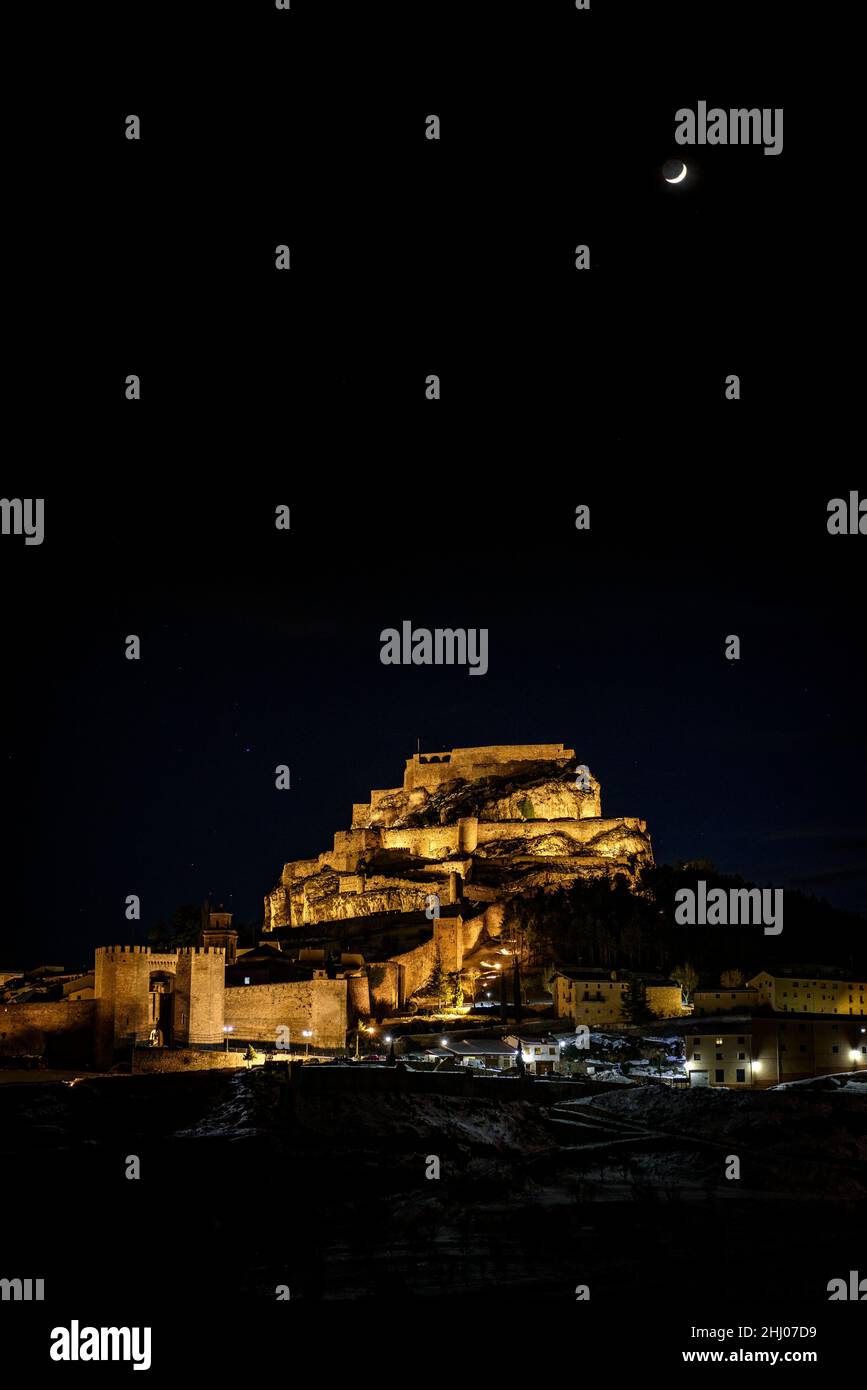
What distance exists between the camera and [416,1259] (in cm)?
2956

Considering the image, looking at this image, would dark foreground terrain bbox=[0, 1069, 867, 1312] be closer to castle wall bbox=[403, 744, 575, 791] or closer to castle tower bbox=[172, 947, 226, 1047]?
castle tower bbox=[172, 947, 226, 1047]

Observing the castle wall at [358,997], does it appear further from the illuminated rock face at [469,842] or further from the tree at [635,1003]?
the illuminated rock face at [469,842]

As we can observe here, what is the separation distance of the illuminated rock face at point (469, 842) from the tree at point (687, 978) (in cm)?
1571

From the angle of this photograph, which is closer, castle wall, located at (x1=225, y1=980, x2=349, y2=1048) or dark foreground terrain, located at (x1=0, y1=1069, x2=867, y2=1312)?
dark foreground terrain, located at (x1=0, y1=1069, x2=867, y2=1312)

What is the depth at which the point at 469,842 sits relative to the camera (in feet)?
327

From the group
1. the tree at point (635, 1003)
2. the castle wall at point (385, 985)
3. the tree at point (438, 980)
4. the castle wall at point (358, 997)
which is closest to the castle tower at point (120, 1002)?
the castle wall at point (358, 997)

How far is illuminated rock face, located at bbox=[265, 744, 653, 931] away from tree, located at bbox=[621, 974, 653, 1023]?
21900 millimetres

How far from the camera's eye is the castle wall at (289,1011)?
197 feet

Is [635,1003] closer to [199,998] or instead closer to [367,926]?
[199,998]

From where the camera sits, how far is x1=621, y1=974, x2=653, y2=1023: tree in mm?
64625

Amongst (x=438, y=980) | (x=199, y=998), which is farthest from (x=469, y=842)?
(x=199, y=998)

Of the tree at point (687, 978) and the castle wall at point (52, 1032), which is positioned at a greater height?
the tree at point (687, 978)

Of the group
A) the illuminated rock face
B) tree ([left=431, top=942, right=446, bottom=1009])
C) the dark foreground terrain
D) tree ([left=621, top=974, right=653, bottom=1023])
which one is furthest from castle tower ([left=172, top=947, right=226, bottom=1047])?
the illuminated rock face
